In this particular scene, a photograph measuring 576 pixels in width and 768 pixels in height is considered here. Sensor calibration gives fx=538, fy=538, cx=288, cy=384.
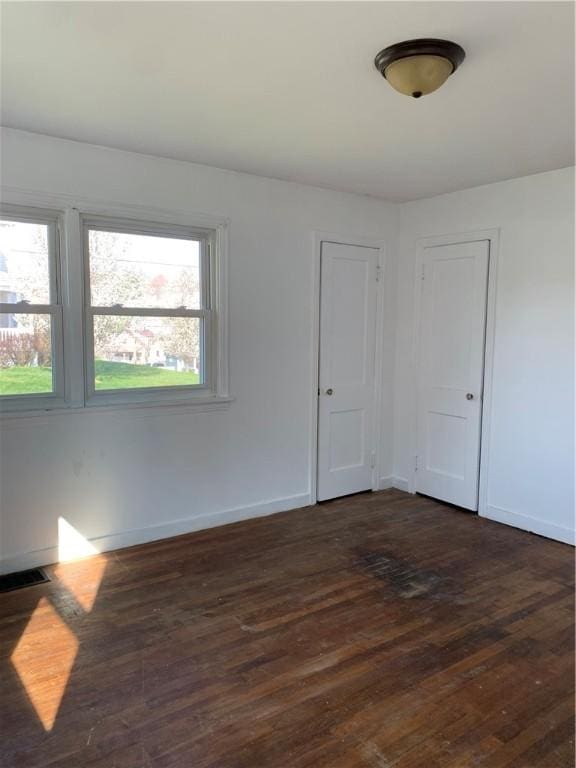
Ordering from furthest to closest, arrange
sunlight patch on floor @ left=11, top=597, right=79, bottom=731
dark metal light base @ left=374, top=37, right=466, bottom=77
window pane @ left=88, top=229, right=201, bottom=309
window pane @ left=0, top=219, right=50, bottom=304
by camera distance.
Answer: window pane @ left=88, top=229, right=201, bottom=309
window pane @ left=0, top=219, right=50, bottom=304
sunlight patch on floor @ left=11, top=597, right=79, bottom=731
dark metal light base @ left=374, top=37, right=466, bottom=77

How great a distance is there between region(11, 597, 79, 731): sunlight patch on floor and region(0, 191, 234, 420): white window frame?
1.16 metres

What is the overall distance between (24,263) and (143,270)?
0.72 meters

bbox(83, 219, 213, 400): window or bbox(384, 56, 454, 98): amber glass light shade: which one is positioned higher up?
bbox(384, 56, 454, 98): amber glass light shade

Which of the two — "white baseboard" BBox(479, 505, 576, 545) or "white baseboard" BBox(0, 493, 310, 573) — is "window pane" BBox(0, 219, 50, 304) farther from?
"white baseboard" BBox(479, 505, 576, 545)

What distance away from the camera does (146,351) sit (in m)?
3.62

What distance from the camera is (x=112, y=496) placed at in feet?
11.4

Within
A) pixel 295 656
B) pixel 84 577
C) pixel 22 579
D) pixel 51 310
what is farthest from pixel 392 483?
pixel 51 310

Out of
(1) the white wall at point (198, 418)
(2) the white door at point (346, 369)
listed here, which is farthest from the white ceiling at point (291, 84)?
(2) the white door at point (346, 369)

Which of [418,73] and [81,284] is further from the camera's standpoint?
[81,284]

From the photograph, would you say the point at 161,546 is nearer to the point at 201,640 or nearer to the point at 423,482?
the point at 201,640

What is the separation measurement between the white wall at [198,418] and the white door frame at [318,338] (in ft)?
0.16

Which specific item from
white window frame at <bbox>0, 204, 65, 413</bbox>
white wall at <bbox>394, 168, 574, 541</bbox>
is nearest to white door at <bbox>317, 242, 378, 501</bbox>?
white wall at <bbox>394, 168, 574, 541</bbox>

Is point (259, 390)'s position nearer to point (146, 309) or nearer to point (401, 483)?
point (146, 309)

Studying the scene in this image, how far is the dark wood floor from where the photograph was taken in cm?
192
